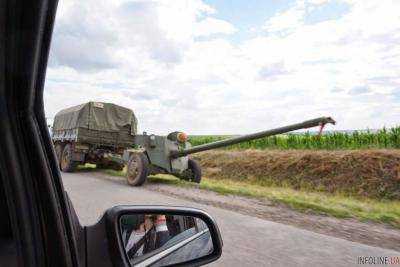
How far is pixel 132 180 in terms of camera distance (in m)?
12.7

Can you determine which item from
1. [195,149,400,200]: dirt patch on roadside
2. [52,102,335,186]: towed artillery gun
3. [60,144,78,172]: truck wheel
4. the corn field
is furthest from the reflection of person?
the corn field

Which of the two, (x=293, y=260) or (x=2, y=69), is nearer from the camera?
(x=2, y=69)

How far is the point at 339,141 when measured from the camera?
58.9ft

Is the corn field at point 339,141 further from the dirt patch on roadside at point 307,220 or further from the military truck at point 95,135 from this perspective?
the dirt patch on roadside at point 307,220

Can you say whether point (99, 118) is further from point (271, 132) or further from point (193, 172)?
point (271, 132)

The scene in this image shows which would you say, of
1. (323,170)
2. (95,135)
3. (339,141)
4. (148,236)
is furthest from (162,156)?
(148,236)

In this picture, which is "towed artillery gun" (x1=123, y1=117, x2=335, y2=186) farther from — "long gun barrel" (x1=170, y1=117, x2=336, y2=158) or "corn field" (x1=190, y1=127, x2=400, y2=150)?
"corn field" (x1=190, y1=127, x2=400, y2=150)

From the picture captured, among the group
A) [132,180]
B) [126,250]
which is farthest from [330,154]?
[126,250]

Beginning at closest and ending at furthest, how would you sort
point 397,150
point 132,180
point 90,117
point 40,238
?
1. point 40,238
2. point 132,180
3. point 397,150
4. point 90,117

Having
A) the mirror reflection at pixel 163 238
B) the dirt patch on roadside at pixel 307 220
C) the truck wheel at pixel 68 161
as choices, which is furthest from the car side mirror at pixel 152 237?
the truck wheel at pixel 68 161

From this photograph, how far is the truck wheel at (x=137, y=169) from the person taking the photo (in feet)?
40.8

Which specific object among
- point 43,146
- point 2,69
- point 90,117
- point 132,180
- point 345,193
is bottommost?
point 345,193

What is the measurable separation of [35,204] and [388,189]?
13703 millimetres

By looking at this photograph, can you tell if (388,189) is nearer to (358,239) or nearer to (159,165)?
(159,165)
